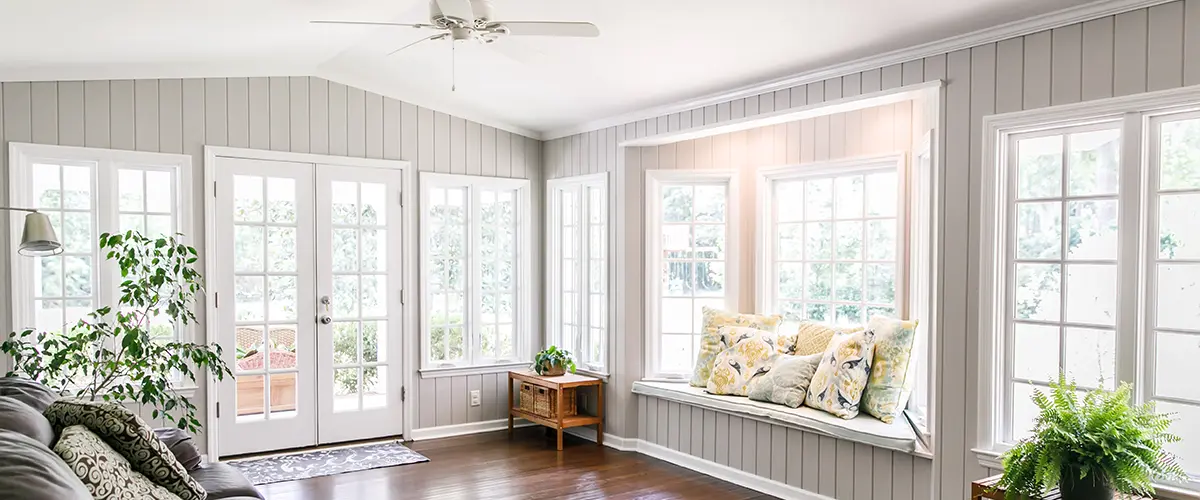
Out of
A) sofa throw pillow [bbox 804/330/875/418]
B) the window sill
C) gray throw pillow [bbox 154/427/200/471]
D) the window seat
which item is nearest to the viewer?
gray throw pillow [bbox 154/427/200/471]

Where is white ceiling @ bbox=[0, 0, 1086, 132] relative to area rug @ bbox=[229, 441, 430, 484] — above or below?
above

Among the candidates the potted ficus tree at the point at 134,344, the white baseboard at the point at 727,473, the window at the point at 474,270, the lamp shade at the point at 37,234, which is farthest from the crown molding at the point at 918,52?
the lamp shade at the point at 37,234

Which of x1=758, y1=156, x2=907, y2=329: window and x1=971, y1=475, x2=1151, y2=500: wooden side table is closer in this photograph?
x1=971, y1=475, x2=1151, y2=500: wooden side table

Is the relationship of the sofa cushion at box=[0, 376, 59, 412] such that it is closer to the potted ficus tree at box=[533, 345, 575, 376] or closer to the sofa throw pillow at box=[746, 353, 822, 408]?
the potted ficus tree at box=[533, 345, 575, 376]

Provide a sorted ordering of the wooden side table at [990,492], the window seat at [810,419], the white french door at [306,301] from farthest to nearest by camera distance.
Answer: the white french door at [306,301], the window seat at [810,419], the wooden side table at [990,492]

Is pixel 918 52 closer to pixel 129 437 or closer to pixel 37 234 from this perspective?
pixel 129 437

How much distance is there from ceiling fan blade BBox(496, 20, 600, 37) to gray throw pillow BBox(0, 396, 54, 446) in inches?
82.2

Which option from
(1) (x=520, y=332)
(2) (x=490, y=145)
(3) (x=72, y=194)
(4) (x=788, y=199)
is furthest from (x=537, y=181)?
(3) (x=72, y=194)

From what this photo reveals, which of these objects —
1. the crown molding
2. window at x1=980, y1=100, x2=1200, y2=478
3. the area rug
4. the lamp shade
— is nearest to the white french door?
the area rug

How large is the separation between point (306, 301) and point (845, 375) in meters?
3.50

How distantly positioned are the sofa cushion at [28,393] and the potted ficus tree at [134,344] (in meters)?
1.03

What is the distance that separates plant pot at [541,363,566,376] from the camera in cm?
583

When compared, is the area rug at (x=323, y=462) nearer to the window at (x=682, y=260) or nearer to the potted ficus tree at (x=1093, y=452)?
the window at (x=682, y=260)

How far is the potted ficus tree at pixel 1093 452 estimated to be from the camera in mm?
2629
